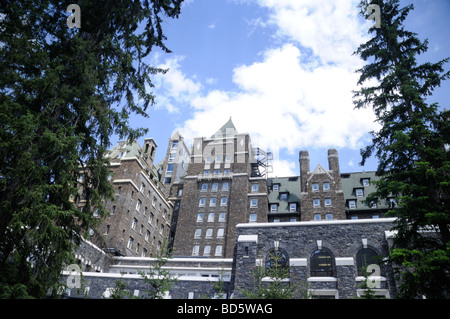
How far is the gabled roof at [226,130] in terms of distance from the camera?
56059 mm

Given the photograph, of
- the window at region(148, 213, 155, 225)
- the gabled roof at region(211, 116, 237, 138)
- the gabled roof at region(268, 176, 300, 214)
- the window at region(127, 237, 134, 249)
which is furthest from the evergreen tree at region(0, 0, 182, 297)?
the gabled roof at region(211, 116, 237, 138)

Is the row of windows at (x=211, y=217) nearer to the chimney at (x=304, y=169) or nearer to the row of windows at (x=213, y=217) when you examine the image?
the row of windows at (x=213, y=217)

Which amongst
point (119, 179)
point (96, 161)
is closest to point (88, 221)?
point (96, 161)

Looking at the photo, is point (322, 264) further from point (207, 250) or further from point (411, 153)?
point (207, 250)

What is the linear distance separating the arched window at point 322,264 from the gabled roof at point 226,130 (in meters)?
36.2

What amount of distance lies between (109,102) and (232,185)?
35.9 m

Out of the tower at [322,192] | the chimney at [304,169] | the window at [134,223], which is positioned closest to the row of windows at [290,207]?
the tower at [322,192]

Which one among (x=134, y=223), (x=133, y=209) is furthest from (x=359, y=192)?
(x=134, y=223)

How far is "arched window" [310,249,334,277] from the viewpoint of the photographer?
65.3 ft

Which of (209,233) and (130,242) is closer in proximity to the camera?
(130,242)

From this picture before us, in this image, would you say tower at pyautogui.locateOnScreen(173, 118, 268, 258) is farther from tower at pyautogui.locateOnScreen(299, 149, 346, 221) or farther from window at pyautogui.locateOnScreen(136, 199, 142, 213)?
window at pyautogui.locateOnScreen(136, 199, 142, 213)

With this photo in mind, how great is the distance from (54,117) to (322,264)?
17316 millimetres

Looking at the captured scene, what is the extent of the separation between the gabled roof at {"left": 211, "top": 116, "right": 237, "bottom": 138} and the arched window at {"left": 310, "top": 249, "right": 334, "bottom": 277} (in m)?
36.2

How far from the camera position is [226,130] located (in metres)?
57.9
